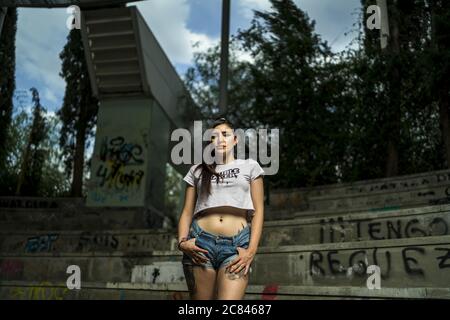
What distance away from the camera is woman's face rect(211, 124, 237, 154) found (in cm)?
331

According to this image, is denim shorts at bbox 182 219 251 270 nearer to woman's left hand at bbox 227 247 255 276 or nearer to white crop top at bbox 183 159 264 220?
woman's left hand at bbox 227 247 255 276

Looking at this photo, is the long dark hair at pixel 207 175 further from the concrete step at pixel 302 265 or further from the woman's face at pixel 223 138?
the concrete step at pixel 302 265

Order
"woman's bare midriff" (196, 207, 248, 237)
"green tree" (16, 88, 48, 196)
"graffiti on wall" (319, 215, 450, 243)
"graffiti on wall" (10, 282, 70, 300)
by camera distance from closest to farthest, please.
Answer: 1. "woman's bare midriff" (196, 207, 248, 237)
2. "graffiti on wall" (319, 215, 450, 243)
3. "graffiti on wall" (10, 282, 70, 300)
4. "green tree" (16, 88, 48, 196)

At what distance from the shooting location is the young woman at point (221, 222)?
2904mm

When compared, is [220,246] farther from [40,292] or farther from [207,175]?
[40,292]

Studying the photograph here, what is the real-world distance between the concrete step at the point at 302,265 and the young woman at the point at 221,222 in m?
2.96

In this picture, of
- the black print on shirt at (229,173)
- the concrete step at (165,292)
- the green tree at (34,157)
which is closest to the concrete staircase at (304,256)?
the concrete step at (165,292)

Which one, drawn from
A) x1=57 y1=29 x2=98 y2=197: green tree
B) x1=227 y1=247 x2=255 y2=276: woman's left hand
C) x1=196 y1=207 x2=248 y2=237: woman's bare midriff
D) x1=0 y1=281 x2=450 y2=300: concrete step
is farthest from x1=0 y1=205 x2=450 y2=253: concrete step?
x1=57 y1=29 x2=98 y2=197: green tree

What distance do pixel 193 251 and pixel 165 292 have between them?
358 centimetres

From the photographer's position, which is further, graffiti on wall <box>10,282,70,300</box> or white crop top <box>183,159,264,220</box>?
graffiti on wall <box>10,282,70,300</box>

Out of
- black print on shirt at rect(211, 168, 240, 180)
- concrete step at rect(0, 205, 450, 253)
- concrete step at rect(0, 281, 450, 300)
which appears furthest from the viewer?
concrete step at rect(0, 205, 450, 253)

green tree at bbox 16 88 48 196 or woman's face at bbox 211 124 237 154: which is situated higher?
green tree at bbox 16 88 48 196

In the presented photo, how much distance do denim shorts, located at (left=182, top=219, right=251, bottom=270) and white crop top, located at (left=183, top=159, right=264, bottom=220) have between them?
20cm

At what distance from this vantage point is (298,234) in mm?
7973
